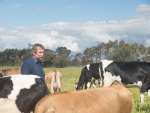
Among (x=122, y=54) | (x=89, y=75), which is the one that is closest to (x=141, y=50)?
(x=122, y=54)

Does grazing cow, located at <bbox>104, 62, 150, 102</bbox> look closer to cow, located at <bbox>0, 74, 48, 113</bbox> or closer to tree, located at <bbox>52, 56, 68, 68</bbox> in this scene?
cow, located at <bbox>0, 74, 48, 113</bbox>

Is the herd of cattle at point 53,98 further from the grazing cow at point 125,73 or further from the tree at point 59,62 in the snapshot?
the tree at point 59,62

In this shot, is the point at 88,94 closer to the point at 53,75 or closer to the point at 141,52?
the point at 53,75

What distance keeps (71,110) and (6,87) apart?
1.25 metres

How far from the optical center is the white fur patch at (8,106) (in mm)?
2672

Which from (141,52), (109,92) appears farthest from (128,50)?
(109,92)

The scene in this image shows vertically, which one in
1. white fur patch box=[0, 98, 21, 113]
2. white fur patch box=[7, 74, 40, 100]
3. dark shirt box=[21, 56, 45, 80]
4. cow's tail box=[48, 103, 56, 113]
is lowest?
white fur patch box=[0, 98, 21, 113]

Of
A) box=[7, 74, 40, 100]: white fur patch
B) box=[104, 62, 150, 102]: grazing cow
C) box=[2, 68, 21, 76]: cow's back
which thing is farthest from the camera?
box=[2, 68, 21, 76]: cow's back

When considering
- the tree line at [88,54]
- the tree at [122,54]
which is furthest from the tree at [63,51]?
the tree at [122,54]

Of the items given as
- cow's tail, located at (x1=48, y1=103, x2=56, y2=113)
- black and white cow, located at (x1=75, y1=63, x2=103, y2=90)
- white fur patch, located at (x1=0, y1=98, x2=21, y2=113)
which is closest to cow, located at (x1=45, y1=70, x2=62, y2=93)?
black and white cow, located at (x1=75, y1=63, x2=103, y2=90)

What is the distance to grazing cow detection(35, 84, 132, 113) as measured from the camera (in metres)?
2.22

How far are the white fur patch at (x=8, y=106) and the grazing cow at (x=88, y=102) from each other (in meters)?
0.65

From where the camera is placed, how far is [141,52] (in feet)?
311

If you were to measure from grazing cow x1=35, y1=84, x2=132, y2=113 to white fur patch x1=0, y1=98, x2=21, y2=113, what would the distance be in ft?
2.14
